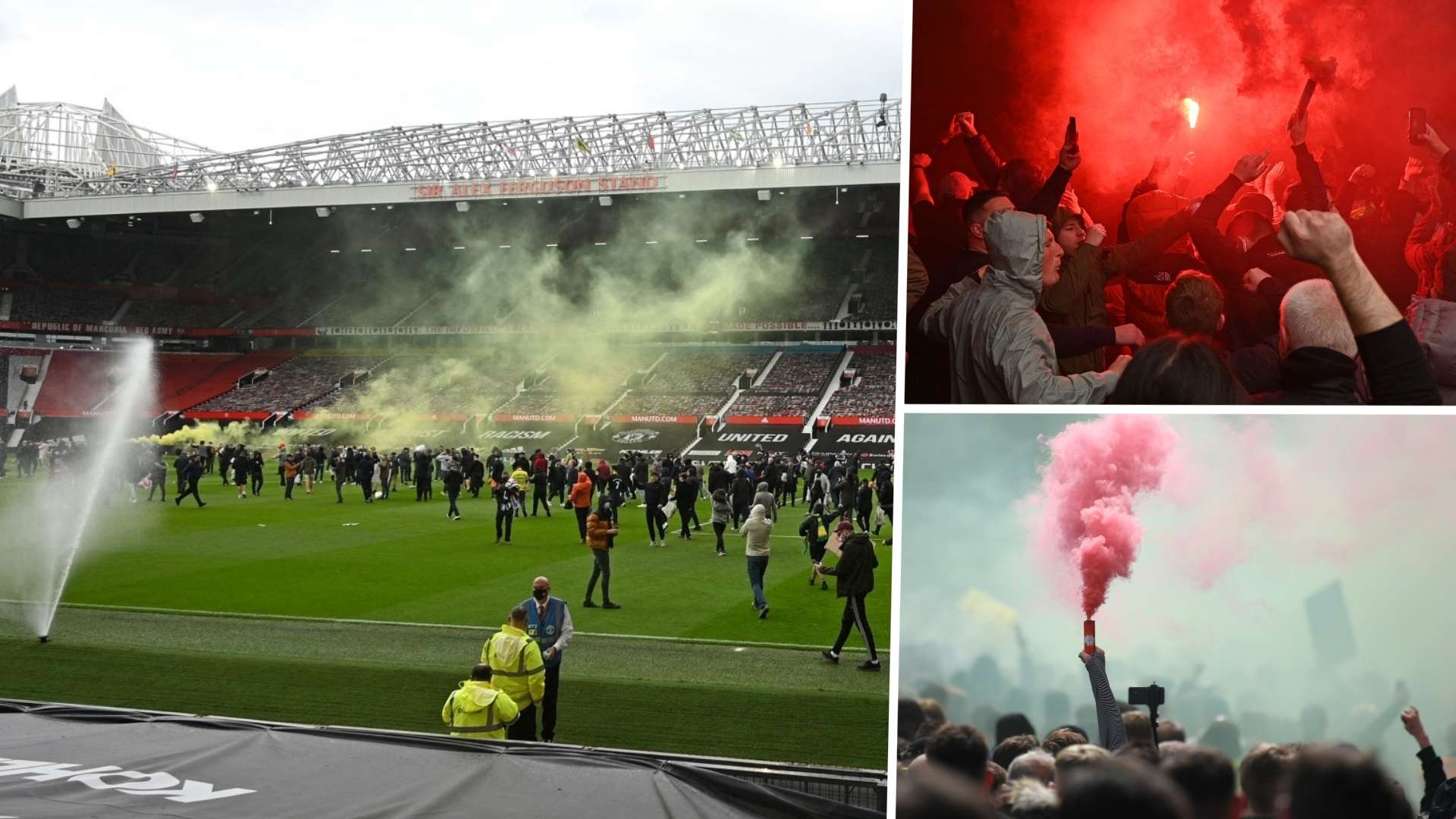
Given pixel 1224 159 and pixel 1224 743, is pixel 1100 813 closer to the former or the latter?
pixel 1224 743

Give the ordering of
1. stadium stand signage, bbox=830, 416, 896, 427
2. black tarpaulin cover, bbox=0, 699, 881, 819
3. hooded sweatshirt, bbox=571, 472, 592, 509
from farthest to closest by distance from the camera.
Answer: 1. stadium stand signage, bbox=830, 416, 896, 427
2. hooded sweatshirt, bbox=571, 472, 592, 509
3. black tarpaulin cover, bbox=0, 699, 881, 819

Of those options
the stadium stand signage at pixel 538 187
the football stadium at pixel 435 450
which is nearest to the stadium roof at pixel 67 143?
the football stadium at pixel 435 450

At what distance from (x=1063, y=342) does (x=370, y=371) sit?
42.0 metres

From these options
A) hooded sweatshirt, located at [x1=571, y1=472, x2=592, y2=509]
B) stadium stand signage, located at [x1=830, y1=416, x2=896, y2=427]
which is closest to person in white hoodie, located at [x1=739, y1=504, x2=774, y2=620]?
hooded sweatshirt, located at [x1=571, y1=472, x2=592, y2=509]

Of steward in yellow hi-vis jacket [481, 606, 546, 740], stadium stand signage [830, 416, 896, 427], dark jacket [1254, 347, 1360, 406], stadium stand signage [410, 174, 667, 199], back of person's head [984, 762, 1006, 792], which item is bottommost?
steward in yellow hi-vis jacket [481, 606, 546, 740]

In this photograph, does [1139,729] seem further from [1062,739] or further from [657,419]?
[657,419]

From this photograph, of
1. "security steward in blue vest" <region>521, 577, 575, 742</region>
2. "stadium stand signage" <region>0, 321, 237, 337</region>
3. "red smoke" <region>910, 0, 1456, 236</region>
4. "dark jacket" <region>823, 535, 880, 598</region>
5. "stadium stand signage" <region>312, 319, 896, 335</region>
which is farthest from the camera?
"stadium stand signage" <region>0, 321, 237, 337</region>

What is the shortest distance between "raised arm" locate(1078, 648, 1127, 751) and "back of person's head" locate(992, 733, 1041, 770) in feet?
0.46

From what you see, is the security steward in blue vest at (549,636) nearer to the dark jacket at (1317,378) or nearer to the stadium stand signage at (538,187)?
the dark jacket at (1317,378)

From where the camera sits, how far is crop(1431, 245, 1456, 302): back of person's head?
2.29m

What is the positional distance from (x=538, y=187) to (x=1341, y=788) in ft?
116

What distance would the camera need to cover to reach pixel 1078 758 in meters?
2.40

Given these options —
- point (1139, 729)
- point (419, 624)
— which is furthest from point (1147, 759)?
point (419, 624)

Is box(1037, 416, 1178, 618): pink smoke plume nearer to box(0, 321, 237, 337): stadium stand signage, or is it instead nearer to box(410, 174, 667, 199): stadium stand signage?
box(410, 174, 667, 199): stadium stand signage
